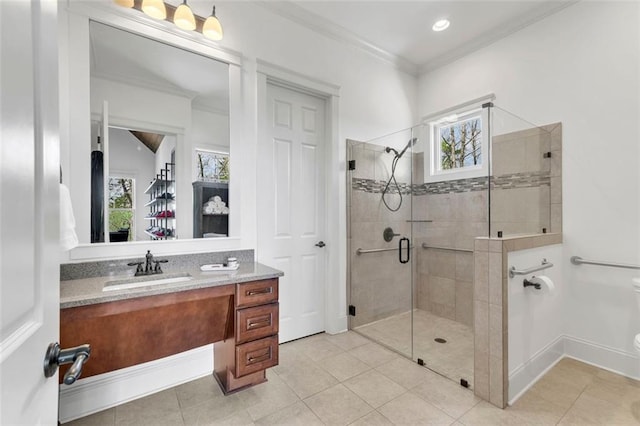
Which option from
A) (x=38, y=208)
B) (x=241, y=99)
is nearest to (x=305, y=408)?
(x=38, y=208)

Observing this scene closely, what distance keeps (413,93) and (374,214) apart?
5.91 feet

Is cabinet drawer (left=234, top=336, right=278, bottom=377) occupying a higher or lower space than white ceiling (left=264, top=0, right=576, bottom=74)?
lower

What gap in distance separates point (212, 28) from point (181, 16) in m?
0.20

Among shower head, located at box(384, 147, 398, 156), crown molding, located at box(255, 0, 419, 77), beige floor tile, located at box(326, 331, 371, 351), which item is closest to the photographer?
crown molding, located at box(255, 0, 419, 77)

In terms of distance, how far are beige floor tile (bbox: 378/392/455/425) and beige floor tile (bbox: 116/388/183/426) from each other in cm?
126

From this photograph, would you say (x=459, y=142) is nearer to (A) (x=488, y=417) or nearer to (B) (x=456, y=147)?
(B) (x=456, y=147)

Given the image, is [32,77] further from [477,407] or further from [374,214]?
[374,214]

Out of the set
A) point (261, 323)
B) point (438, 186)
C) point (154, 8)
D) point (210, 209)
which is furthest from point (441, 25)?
point (261, 323)

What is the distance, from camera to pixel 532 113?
2.70 meters

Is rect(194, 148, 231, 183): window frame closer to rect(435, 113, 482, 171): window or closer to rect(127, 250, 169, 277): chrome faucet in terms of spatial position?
rect(127, 250, 169, 277): chrome faucet

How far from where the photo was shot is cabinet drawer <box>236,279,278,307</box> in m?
1.81

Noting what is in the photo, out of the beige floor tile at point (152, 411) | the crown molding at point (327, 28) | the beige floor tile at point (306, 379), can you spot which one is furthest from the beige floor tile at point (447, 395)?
the crown molding at point (327, 28)

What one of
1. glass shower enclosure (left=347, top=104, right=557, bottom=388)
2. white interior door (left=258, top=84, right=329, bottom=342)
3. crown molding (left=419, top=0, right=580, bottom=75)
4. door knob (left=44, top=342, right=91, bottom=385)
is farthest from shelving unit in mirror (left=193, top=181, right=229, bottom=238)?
crown molding (left=419, top=0, right=580, bottom=75)

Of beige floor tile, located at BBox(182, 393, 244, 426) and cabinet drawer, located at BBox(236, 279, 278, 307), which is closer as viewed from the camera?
beige floor tile, located at BBox(182, 393, 244, 426)
